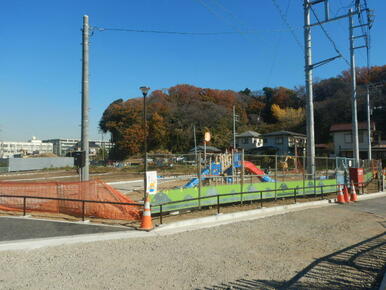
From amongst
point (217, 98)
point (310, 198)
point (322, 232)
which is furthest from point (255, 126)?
point (322, 232)

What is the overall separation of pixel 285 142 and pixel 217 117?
18316 mm

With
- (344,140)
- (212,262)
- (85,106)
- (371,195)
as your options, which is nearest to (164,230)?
(212,262)

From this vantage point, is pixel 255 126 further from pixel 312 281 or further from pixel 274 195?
pixel 312 281

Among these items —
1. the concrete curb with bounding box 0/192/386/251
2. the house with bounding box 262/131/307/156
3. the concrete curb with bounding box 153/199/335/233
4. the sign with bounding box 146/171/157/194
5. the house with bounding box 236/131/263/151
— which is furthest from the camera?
the house with bounding box 236/131/263/151

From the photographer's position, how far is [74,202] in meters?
10.6

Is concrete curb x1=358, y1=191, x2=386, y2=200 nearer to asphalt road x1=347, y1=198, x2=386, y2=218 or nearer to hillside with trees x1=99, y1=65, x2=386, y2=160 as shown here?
asphalt road x1=347, y1=198, x2=386, y2=218

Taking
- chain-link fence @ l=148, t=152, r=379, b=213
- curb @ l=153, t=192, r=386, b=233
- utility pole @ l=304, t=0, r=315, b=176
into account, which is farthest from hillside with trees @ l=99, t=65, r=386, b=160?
curb @ l=153, t=192, r=386, b=233

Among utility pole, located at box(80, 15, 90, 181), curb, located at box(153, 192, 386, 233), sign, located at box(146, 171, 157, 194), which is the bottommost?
curb, located at box(153, 192, 386, 233)

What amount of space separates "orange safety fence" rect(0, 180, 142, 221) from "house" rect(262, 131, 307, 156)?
56558 millimetres

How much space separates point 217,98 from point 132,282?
310ft

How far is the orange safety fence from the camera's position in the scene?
10008 millimetres

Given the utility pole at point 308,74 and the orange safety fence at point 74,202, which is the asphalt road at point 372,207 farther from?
the orange safety fence at point 74,202

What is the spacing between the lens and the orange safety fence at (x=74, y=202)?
1001cm

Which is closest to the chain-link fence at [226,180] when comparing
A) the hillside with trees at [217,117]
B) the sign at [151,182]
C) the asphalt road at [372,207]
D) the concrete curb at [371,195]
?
the sign at [151,182]
